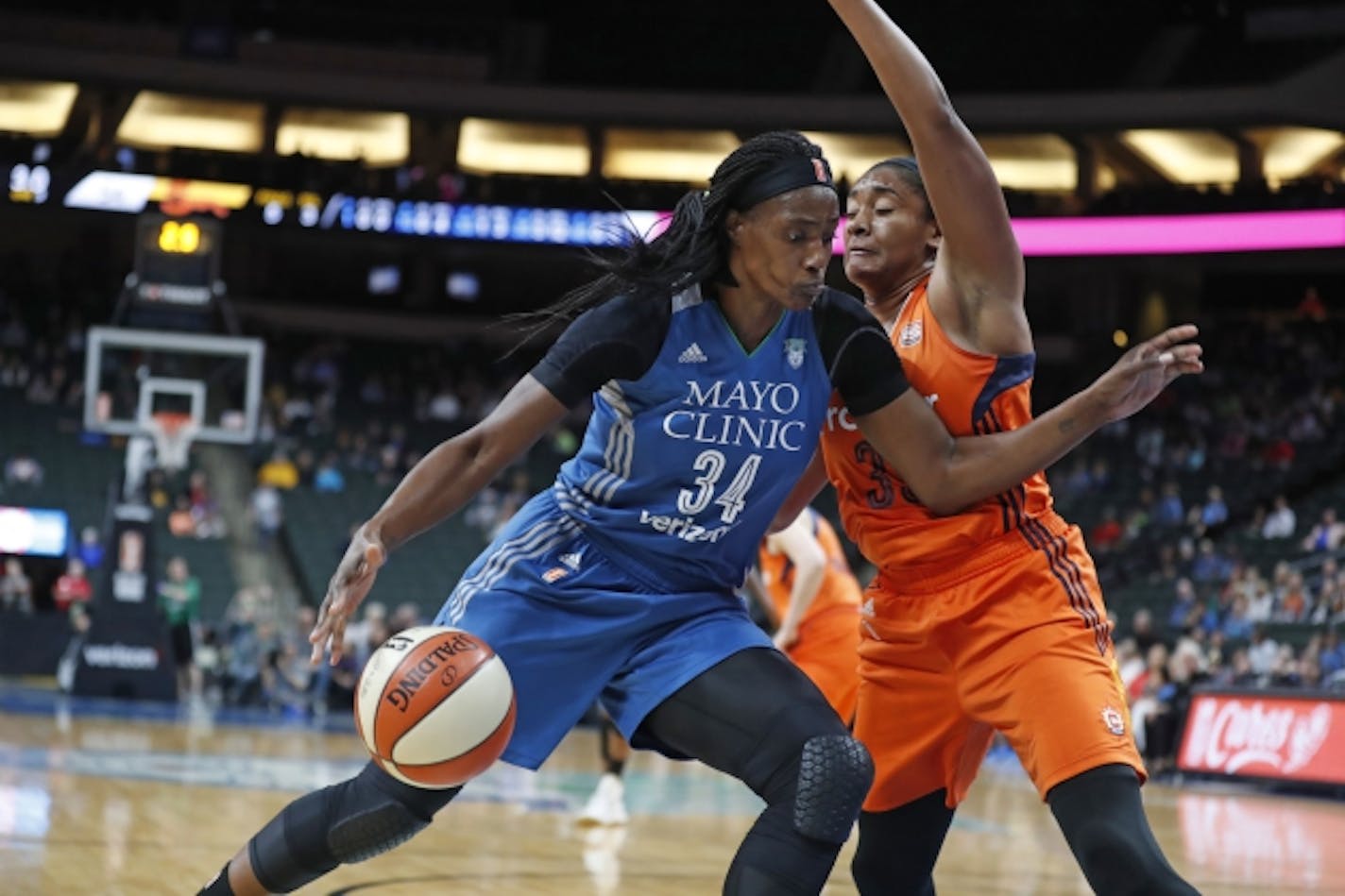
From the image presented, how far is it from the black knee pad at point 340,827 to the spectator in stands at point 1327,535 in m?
17.4

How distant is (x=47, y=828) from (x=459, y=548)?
57.5 ft

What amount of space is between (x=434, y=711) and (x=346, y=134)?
102ft

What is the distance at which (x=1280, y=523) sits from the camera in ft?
71.5

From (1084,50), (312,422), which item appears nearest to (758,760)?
(312,422)

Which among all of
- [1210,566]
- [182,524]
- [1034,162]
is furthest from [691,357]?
[1034,162]

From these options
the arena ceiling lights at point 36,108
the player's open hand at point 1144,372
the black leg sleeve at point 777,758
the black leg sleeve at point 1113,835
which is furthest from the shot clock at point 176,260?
the black leg sleeve at point 1113,835

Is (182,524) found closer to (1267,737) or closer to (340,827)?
(1267,737)

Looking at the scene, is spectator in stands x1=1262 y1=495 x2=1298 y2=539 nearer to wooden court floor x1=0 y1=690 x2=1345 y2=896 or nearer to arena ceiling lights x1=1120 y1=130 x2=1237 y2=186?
wooden court floor x1=0 y1=690 x2=1345 y2=896

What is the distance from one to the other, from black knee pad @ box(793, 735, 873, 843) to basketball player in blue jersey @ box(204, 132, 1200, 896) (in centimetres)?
10

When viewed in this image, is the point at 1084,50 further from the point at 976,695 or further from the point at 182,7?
the point at 976,695

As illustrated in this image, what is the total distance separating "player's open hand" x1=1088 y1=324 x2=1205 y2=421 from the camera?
396cm

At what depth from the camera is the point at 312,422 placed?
2784cm

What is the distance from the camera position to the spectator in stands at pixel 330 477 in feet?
84.8

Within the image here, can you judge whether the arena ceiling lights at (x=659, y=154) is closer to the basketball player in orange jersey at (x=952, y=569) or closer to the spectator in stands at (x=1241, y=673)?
the spectator in stands at (x=1241, y=673)
